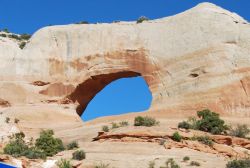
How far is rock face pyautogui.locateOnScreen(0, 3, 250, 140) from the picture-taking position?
3812cm

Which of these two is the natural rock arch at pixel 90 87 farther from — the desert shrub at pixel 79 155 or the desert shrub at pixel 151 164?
the desert shrub at pixel 151 164

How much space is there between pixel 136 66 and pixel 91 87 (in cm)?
487

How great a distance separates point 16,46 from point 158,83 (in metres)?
14.9

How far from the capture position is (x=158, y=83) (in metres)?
41.4

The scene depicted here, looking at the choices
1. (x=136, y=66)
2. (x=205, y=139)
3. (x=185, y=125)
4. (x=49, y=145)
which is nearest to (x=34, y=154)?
(x=49, y=145)

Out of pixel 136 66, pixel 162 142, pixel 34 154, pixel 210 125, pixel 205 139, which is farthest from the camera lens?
pixel 136 66

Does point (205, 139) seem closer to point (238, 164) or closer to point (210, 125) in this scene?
point (210, 125)

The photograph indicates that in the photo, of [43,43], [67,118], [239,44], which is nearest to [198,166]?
[239,44]

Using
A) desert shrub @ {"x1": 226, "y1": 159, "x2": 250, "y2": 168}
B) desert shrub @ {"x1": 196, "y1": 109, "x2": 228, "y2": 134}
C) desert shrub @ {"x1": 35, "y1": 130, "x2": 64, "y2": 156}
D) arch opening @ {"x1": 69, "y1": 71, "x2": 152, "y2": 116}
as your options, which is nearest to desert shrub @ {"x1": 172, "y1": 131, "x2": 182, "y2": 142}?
desert shrub @ {"x1": 196, "y1": 109, "x2": 228, "y2": 134}

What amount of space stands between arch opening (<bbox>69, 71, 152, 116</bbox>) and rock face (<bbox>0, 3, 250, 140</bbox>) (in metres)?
0.07

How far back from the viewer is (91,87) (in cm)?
4588

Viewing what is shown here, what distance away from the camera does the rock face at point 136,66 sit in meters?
38.1

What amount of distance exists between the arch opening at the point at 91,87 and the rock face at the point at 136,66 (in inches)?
2.9

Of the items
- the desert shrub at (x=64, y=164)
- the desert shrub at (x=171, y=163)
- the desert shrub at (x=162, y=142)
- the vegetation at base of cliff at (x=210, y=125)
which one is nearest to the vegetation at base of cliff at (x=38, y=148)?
the desert shrub at (x=64, y=164)
